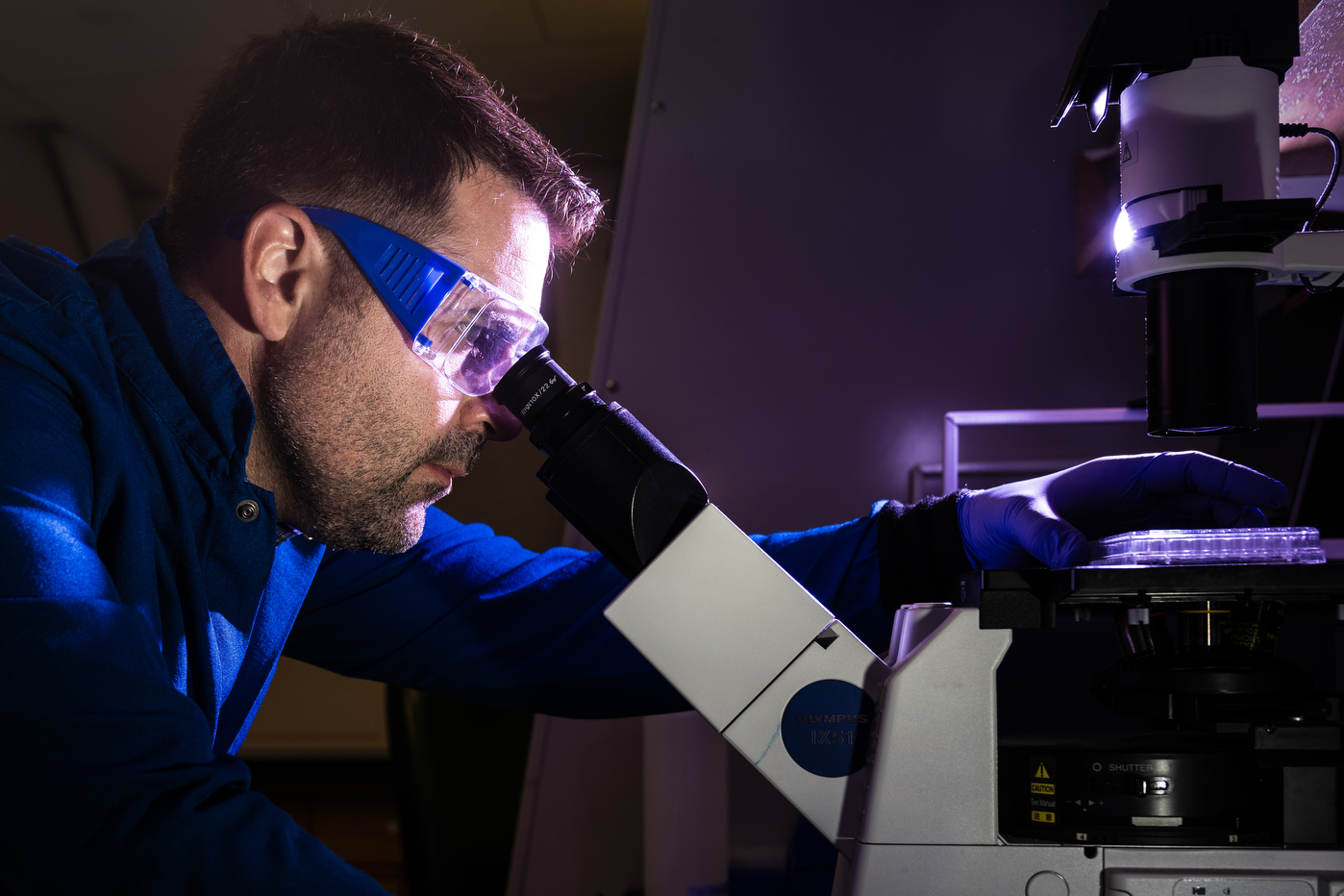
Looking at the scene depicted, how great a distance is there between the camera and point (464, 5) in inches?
78.7

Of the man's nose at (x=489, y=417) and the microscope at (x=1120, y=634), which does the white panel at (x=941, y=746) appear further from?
the man's nose at (x=489, y=417)

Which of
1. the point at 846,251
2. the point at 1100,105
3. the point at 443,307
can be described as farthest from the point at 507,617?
the point at 846,251

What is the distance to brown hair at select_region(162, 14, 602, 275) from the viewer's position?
2.59ft

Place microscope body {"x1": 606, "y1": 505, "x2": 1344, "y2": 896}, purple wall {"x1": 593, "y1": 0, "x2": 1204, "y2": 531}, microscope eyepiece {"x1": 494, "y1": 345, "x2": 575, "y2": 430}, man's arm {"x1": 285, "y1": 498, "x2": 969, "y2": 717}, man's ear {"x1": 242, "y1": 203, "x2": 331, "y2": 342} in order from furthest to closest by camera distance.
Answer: purple wall {"x1": 593, "y1": 0, "x2": 1204, "y2": 531}, man's arm {"x1": 285, "y1": 498, "x2": 969, "y2": 717}, man's ear {"x1": 242, "y1": 203, "x2": 331, "y2": 342}, microscope eyepiece {"x1": 494, "y1": 345, "x2": 575, "y2": 430}, microscope body {"x1": 606, "y1": 505, "x2": 1344, "y2": 896}

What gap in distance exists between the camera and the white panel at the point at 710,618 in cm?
59

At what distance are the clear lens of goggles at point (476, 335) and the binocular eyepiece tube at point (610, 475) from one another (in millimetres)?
101

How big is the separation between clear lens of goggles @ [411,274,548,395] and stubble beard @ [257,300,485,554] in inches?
2.6

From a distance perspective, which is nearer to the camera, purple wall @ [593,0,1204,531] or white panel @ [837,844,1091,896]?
white panel @ [837,844,1091,896]

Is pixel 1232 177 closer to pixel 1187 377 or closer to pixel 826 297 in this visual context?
pixel 1187 377

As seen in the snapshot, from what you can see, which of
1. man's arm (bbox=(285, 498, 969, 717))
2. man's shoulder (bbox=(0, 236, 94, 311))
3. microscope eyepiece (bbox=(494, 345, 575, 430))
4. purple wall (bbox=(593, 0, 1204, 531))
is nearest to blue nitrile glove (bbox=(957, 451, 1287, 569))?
man's arm (bbox=(285, 498, 969, 717))

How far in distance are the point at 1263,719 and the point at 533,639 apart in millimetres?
707

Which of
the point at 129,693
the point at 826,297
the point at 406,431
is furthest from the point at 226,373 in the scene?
the point at 826,297

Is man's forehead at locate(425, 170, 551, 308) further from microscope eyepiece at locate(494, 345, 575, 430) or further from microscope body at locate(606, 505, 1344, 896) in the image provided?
microscope body at locate(606, 505, 1344, 896)

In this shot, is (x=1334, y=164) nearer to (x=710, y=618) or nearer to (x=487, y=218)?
(x=710, y=618)
